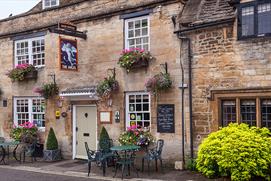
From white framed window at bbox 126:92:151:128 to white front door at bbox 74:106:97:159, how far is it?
1.68 metres

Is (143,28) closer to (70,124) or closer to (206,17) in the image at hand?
(206,17)

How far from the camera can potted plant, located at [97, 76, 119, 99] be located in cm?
1353

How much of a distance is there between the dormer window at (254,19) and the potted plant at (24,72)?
946 centimetres

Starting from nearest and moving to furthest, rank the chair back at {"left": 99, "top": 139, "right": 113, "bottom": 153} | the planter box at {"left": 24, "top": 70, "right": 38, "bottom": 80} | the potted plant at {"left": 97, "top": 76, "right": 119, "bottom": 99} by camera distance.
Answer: the chair back at {"left": 99, "top": 139, "right": 113, "bottom": 153} → the potted plant at {"left": 97, "top": 76, "right": 119, "bottom": 99} → the planter box at {"left": 24, "top": 70, "right": 38, "bottom": 80}

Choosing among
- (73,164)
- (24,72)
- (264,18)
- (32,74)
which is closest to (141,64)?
(264,18)

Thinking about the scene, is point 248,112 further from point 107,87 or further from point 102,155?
point 107,87

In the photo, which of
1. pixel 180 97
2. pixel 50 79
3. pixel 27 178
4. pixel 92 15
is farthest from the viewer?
pixel 50 79

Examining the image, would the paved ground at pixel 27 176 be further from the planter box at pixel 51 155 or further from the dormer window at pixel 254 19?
the dormer window at pixel 254 19

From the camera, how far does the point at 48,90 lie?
15.4 metres

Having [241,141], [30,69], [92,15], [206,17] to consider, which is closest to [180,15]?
[206,17]

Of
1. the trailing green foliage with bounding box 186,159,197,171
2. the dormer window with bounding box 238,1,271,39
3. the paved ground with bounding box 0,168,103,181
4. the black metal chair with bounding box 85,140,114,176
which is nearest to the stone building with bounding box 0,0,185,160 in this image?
the trailing green foliage with bounding box 186,159,197,171

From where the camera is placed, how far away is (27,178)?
11398 millimetres

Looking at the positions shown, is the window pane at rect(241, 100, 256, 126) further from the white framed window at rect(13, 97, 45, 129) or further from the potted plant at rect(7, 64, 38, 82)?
the potted plant at rect(7, 64, 38, 82)

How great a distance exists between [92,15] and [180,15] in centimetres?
404
